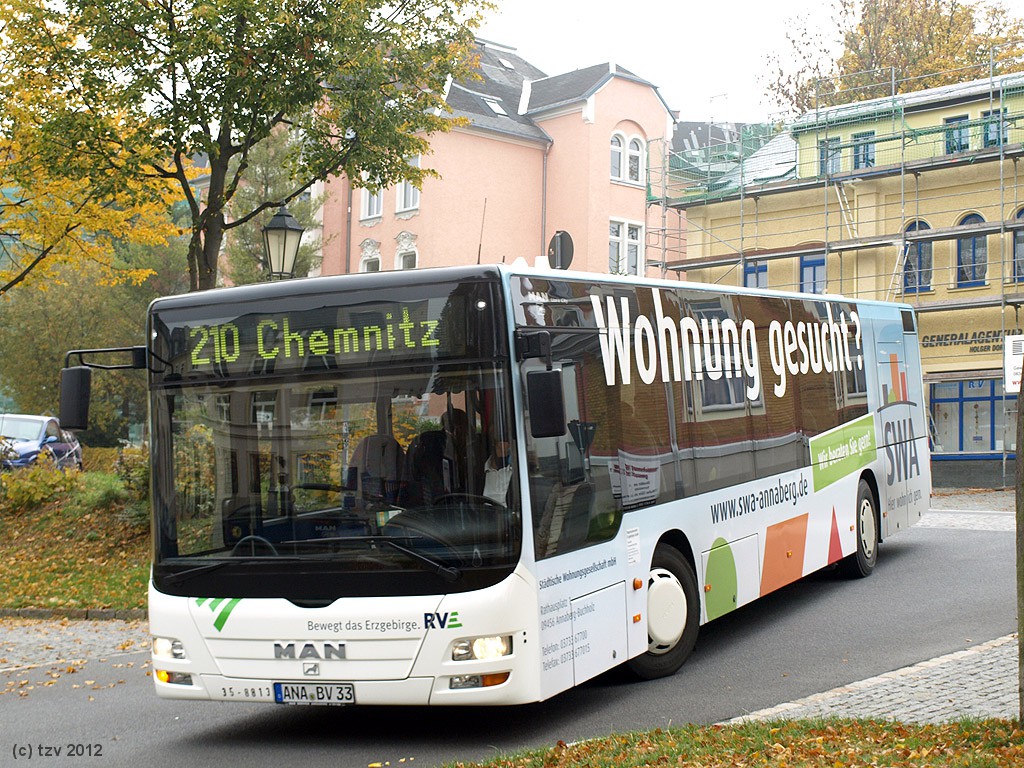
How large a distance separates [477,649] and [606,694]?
6.43 feet

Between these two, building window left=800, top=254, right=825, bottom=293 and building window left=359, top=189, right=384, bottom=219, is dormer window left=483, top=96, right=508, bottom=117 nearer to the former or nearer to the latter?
building window left=359, top=189, right=384, bottom=219

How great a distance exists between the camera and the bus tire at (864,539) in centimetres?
1420

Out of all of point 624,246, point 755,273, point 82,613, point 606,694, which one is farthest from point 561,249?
point 624,246

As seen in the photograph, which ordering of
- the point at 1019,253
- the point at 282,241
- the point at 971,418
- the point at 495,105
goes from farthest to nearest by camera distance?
the point at 495,105 < the point at 971,418 < the point at 1019,253 < the point at 282,241

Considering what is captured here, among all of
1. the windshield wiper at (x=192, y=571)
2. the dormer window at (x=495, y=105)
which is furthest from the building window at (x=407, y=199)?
the windshield wiper at (x=192, y=571)

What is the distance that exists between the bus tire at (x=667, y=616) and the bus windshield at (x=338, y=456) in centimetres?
210

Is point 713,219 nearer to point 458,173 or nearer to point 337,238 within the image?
point 458,173

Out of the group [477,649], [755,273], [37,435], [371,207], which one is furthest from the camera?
[371,207]

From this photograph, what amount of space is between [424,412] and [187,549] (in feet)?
5.65

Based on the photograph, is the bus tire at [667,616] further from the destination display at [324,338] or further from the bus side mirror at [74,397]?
the bus side mirror at [74,397]

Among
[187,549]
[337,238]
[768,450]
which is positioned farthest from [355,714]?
[337,238]

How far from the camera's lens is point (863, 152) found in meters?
36.3

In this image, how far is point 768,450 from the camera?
1153 cm

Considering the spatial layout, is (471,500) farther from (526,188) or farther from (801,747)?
(526,188)
